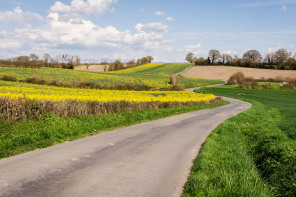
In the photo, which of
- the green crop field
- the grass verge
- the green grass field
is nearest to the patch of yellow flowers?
the grass verge

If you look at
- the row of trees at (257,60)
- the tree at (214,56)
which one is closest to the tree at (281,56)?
the row of trees at (257,60)

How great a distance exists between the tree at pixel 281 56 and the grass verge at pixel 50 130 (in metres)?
132

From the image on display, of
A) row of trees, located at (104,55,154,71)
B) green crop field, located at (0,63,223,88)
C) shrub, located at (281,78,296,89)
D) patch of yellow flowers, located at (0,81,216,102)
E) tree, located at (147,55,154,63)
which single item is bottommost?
shrub, located at (281,78,296,89)

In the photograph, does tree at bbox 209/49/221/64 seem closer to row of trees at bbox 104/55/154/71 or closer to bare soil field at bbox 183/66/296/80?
bare soil field at bbox 183/66/296/80

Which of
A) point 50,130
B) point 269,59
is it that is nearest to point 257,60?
point 269,59

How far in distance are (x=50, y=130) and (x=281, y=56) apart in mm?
140884

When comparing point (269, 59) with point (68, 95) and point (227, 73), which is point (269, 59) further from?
point (68, 95)

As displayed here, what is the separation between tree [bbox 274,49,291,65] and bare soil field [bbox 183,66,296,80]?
15.4 m

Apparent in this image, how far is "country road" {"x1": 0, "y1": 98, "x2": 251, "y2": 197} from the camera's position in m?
6.25

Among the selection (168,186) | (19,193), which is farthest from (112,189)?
(19,193)

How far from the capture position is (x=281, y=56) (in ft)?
432

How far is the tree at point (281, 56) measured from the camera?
130 meters

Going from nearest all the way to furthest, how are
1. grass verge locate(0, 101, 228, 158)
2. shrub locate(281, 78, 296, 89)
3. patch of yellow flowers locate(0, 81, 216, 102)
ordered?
grass verge locate(0, 101, 228, 158)
patch of yellow flowers locate(0, 81, 216, 102)
shrub locate(281, 78, 296, 89)

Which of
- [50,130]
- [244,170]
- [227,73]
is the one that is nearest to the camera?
[244,170]
